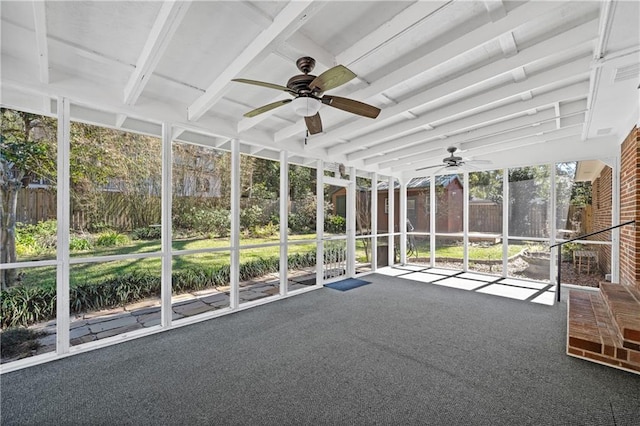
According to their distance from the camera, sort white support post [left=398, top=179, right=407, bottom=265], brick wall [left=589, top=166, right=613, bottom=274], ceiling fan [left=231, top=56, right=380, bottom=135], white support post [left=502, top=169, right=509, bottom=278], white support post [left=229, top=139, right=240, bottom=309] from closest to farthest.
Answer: ceiling fan [left=231, top=56, right=380, bottom=135] → white support post [left=229, top=139, right=240, bottom=309] → brick wall [left=589, top=166, right=613, bottom=274] → white support post [left=502, top=169, right=509, bottom=278] → white support post [left=398, top=179, right=407, bottom=265]

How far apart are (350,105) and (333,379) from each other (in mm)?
2487

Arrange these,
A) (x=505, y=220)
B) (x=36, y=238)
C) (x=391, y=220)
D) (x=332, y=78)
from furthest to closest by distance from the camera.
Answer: (x=391, y=220) → (x=505, y=220) → (x=36, y=238) → (x=332, y=78)

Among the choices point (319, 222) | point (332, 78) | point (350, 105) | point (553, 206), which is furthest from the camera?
point (319, 222)

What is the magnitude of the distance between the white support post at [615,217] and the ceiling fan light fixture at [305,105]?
5.69 meters

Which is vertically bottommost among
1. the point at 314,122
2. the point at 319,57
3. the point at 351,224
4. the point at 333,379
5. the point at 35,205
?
the point at 333,379

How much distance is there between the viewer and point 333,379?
251 centimetres

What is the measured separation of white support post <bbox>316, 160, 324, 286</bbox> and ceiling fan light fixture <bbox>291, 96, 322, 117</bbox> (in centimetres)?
329

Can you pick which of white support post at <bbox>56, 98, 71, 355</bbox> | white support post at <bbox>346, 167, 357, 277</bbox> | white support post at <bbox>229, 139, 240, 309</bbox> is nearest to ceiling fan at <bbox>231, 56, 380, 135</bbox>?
white support post at <bbox>229, 139, 240, 309</bbox>

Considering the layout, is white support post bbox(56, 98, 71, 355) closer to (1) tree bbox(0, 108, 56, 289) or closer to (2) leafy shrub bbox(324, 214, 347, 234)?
Result: (1) tree bbox(0, 108, 56, 289)

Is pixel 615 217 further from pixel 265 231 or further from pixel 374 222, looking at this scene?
pixel 265 231

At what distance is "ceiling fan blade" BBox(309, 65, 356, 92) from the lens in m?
2.06

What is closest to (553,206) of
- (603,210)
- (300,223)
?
(603,210)

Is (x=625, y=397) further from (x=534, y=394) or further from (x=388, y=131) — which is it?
(x=388, y=131)

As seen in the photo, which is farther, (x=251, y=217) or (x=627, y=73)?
(x=251, y=217)
